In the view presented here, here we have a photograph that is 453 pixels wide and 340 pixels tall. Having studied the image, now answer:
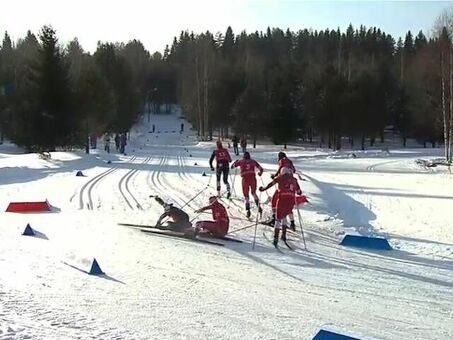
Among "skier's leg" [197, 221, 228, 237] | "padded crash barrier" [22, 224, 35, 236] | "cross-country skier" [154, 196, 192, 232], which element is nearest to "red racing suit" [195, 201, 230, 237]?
"skier's leg" [197, 221, 228, 237]

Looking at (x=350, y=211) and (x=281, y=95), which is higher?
(x=281, y=95)

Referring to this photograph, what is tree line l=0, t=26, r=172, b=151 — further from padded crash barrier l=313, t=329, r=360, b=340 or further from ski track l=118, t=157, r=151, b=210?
padded crash barrier l=313, t=329, r=360, b=340

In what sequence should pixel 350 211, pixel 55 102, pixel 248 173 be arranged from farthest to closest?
pixel 55 102 < pixel 350 211 < pixel 248 173

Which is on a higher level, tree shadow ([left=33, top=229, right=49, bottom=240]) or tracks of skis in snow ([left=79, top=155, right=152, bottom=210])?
tracks of skis in snow ([left=79, top=155, right=152, bottom=210])

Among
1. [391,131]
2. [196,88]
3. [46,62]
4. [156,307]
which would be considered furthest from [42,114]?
[391,131]

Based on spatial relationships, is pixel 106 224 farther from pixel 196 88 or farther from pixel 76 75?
pixel 196 88

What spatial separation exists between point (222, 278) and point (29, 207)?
27.1 feet

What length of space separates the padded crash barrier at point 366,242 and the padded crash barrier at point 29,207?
25.5ft

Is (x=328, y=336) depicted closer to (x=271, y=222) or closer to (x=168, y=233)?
(x=168, y=233)

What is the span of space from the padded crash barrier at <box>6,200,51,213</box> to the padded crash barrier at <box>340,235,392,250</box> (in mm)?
7765

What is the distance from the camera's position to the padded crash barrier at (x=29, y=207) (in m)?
15.0

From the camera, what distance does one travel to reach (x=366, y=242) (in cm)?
1189

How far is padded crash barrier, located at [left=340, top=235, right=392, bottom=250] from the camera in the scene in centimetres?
1183

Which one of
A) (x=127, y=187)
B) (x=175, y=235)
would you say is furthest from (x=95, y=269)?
(x=127, y=187)
